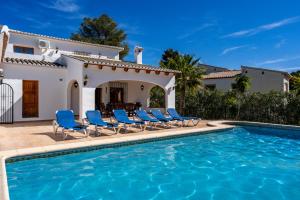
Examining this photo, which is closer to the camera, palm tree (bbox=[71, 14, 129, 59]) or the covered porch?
the covered porch

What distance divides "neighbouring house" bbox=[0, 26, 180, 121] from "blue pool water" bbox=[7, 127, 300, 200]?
6.72m

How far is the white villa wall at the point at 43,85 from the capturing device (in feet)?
54.1

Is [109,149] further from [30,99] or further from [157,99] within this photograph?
[157,99]

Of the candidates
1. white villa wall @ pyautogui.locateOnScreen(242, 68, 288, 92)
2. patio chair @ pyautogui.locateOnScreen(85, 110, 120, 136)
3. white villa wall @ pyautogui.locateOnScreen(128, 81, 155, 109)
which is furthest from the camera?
white villa wall @ pyautogui.locateOnScreen(242, 68, 288, 92)

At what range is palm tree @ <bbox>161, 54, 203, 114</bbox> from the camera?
22.1 meters

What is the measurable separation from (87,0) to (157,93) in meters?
11.1

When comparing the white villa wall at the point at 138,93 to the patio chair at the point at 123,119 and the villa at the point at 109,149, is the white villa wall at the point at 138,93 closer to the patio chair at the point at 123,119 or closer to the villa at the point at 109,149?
the villa at the point at 109,149

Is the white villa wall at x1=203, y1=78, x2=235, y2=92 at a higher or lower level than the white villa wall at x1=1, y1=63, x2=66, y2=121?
higher

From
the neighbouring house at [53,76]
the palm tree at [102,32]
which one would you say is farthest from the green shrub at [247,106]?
the palm tree at [102,32]

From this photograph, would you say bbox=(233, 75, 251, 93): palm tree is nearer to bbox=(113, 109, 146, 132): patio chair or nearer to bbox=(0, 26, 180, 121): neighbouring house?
bbox=(0, 26, 180, 121): neighbouring house

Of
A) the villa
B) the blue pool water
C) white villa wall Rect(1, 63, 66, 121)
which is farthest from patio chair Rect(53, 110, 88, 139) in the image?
white villa wall Rect(1, 63, 66, 121)

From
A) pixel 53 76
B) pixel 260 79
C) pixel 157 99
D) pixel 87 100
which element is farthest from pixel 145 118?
pixel 260 79

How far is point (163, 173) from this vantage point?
8.03 metres

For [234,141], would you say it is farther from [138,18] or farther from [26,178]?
[138,18]
